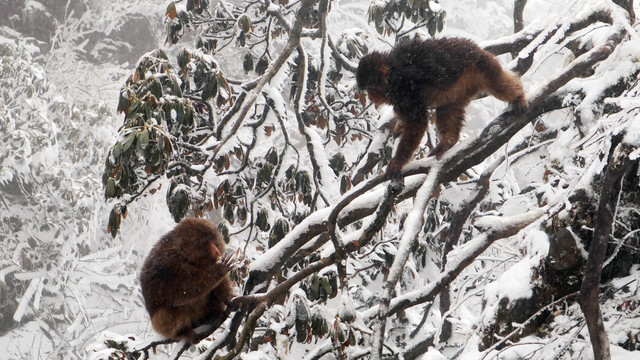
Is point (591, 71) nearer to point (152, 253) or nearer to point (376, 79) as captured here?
point (376, 79)

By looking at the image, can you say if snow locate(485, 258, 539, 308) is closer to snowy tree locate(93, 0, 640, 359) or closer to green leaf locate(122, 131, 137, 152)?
snowy tree locate(93, 0, 640, 359)

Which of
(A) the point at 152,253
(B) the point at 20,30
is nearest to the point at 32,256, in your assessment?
(B) the point at 20,30

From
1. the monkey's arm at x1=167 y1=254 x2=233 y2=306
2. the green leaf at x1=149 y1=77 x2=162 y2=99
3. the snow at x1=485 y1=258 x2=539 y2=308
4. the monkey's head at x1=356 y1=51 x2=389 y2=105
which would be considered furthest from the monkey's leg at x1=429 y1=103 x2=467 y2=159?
the green leaf at x1=149 y1=77 x2=162 y2=99

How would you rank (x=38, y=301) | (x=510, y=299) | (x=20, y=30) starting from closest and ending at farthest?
(x=510, y=299) → (x=38, y=301) → (x=20, y=30)

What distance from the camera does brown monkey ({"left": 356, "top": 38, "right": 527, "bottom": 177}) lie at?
117 inches

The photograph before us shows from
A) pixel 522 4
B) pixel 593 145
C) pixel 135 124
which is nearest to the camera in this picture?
pixel 593 145

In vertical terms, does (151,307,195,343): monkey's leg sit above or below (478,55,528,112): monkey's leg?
below

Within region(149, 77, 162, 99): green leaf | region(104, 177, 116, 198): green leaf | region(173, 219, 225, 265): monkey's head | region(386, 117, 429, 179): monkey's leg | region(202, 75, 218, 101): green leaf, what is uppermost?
region(202, 75, 218, 101): green leaf

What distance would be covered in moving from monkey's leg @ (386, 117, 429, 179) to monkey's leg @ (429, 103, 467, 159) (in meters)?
0.34

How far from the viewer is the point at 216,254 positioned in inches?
126

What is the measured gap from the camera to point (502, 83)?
2.90 metres

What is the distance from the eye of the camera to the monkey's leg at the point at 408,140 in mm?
2872

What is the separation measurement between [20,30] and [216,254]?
1254 centimetres

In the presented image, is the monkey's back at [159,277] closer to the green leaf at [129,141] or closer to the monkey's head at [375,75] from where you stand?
the green leaf at [129,141]
